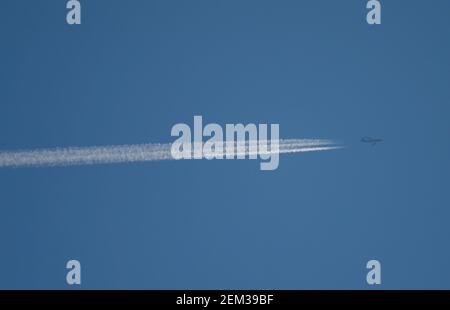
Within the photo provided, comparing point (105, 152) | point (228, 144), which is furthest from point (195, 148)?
point (105, 152)

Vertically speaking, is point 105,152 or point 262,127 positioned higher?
point 262,127

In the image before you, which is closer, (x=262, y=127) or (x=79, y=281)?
(x=79, y=281)

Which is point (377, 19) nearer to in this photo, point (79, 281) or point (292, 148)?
point (292, 148)

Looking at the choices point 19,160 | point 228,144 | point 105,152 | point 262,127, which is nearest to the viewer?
point 19,160

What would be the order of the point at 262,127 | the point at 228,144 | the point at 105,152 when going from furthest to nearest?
1. the point at 262,127
2. the point at 228,144
3. the point at 105,152

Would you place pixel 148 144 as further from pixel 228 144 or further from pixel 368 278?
pixel 368 278
